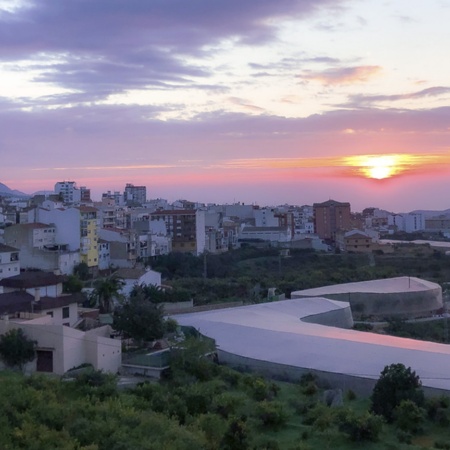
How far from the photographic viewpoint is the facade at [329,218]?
70625 mm

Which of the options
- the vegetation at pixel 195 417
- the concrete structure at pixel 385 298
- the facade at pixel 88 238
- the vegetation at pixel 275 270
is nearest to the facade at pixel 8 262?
the vegetation at pixel 275 270

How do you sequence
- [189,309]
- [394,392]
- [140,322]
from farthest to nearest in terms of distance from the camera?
[189,309]
[140,322]
[394,392]

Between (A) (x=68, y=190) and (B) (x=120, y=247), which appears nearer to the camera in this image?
(B) (x=120, y=247)

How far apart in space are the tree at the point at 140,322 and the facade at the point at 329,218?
5394cm

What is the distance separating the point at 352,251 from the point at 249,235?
964 cm

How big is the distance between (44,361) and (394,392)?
7069 mm

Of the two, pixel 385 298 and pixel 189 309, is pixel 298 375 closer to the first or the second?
pixel 189 309

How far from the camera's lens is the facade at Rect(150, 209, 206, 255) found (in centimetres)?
4816

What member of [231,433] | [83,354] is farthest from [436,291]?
[231,433]

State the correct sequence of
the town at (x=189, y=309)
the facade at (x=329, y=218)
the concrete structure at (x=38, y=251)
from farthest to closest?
1. the facade at (x=329, y=218)
2. the concrete structure at (x=38, y=251)
3. the town at (x=189, y=309)

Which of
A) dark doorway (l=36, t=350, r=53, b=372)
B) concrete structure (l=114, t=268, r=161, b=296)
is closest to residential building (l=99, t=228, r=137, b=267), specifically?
concrete structure (l=114, t=268, r=161, b=296)

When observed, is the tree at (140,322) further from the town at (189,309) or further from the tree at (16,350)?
the tree at (16,350)

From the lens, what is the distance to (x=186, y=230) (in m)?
48.6

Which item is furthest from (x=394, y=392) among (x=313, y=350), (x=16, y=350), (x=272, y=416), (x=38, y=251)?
(x=38, y=251)
